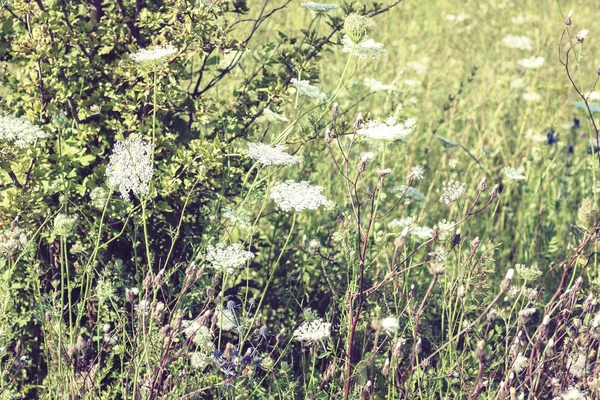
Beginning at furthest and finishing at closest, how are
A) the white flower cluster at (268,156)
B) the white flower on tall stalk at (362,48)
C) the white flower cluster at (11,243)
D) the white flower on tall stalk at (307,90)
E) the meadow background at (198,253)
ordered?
the white flower on tall stalk at (307,90) < the white flower on tall stalk at (362,48) < the white flower cluster at (268,156) < the meadow background at (198,253) < the white flower cluster at (11,243)

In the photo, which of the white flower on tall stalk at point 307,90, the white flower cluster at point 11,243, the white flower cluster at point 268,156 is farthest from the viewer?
the white flower on tall stalk at point 307,90

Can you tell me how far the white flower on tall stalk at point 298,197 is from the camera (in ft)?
6.37

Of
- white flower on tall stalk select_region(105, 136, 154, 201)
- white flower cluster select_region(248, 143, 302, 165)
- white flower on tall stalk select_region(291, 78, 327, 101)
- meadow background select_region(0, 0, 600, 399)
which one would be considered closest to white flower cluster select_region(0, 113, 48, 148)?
meadow background select_region(0, 0, 600, 399)

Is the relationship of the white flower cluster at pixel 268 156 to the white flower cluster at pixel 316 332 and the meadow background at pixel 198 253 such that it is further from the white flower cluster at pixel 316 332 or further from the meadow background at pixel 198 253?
the white flower cluster at pixel 316 332

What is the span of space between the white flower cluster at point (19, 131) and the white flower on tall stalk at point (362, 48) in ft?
2.86

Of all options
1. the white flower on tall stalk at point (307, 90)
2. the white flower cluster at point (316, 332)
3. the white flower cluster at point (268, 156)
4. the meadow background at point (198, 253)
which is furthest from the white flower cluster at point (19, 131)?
the white flower cluster at point (316, 332)

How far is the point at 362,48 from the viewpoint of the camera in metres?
2.18

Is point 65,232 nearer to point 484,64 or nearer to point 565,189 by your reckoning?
point 565,189

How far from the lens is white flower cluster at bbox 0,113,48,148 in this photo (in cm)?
189

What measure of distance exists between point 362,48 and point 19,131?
3.28ft

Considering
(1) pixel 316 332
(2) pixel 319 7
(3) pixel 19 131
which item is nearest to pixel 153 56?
(3) pixel 19 131

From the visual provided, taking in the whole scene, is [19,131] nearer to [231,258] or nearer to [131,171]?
[131,171]

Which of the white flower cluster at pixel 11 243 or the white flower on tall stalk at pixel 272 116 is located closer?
the white flower cluster at pixel 11 243

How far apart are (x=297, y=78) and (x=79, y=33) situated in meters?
0.68
